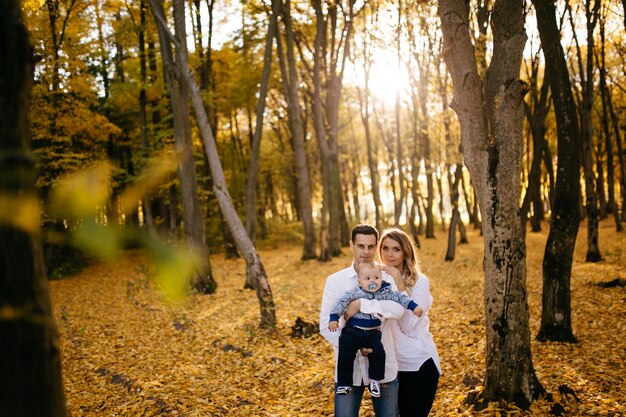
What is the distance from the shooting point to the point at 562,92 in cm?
666

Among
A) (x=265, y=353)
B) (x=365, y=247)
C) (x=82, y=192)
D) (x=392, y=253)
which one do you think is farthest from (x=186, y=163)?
(x=365, y=247)

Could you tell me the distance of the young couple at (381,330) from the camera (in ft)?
10.9

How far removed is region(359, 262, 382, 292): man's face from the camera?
3.33m

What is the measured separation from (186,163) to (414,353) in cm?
1068

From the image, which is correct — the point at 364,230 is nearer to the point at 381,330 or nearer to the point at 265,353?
the point at 381,330

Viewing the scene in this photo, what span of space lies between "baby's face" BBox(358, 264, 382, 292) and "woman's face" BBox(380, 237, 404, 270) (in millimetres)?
330

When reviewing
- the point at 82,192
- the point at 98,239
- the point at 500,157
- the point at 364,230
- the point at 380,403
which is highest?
the point at 82,192

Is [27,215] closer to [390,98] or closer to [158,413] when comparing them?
[158,413]

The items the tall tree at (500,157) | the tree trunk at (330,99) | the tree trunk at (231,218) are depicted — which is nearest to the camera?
the tall tree at (500,157)

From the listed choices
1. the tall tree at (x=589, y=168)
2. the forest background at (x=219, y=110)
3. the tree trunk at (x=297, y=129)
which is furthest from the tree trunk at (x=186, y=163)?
the tall tree at (x=589, y=168)

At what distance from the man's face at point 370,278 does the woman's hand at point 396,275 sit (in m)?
0.22

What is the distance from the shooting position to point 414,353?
3.53 meters

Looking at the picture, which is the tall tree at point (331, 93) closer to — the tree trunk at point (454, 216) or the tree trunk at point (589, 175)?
the tree trunk at point (454, 216)

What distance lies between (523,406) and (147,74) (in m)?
17.8
